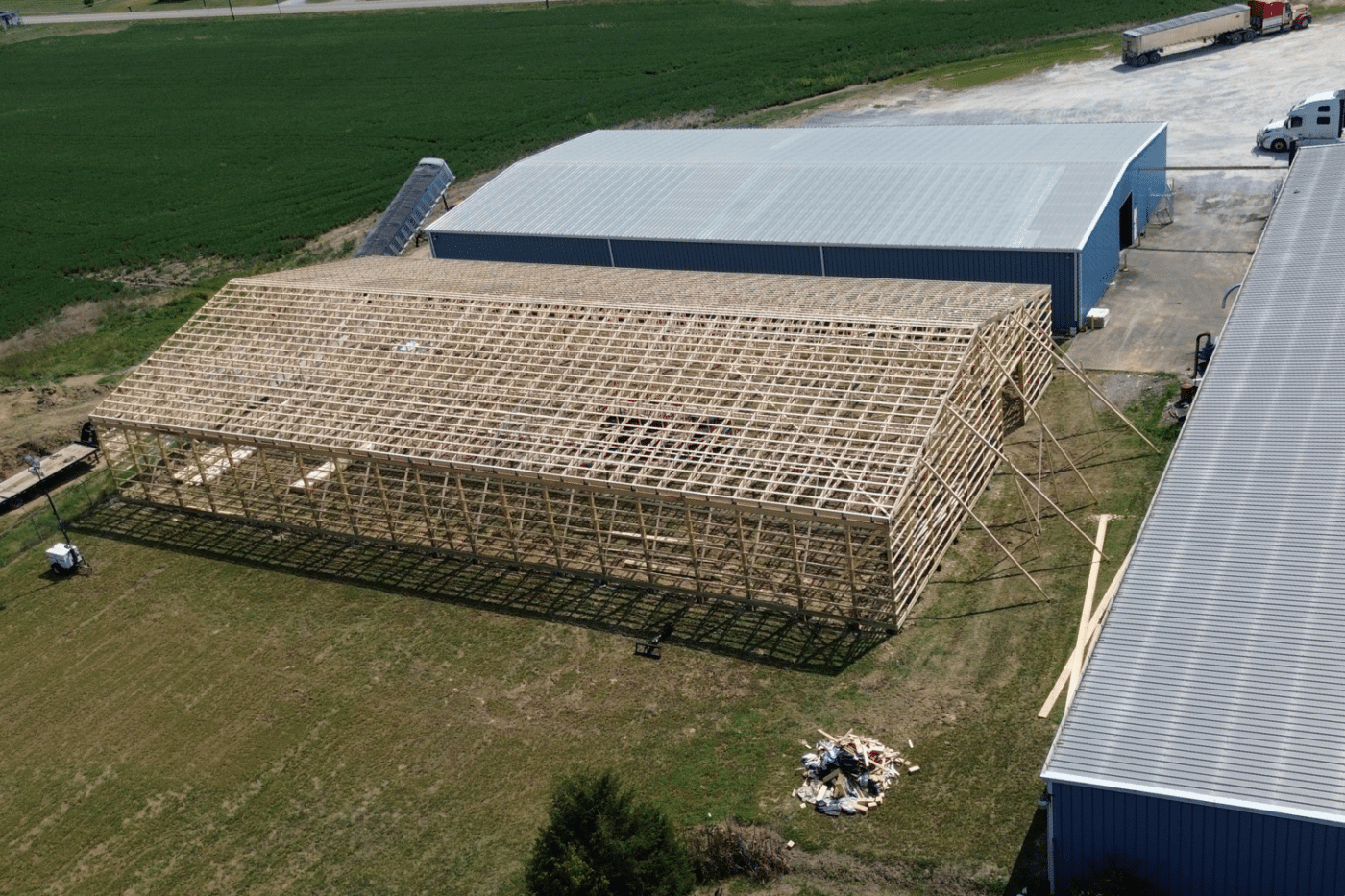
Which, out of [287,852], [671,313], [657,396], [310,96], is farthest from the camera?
[310,96]

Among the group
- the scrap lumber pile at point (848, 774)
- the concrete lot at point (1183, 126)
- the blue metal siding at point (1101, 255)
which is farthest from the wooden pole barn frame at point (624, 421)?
the concrete lot at point (1183, 126)

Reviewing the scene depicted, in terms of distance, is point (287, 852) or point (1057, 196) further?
point (1057, 196)

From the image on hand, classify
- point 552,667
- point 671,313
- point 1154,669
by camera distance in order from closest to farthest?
1. point 1154,669
2. point 552,667
3. point 671,313

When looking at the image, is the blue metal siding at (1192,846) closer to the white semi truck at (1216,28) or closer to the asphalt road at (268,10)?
the white semi truck at (1216,28)

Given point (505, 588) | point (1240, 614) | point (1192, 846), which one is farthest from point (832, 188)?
point (1192, 846)

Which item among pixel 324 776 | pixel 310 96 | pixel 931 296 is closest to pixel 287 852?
pixel 324 776

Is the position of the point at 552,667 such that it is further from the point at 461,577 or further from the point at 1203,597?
the point at 1203,597

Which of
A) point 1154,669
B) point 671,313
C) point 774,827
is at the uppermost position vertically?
point 671,313
